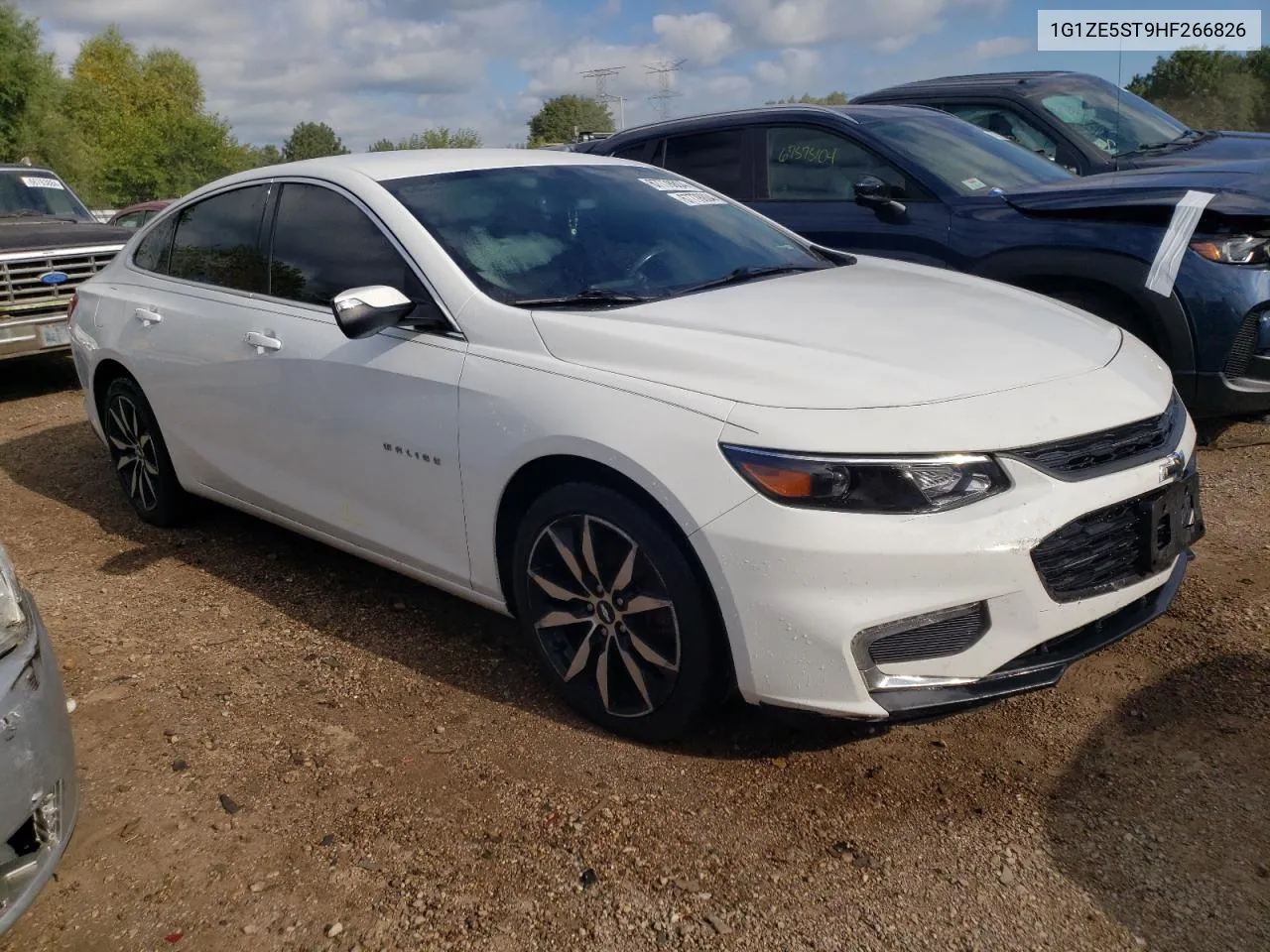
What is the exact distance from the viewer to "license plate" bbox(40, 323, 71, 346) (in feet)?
27.8

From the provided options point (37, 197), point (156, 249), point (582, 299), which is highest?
point (37, 197)

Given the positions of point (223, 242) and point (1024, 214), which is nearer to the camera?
point (223, 242)

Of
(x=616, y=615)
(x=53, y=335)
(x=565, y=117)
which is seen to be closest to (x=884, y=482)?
(x=616, y=615)

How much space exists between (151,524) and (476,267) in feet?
9.01

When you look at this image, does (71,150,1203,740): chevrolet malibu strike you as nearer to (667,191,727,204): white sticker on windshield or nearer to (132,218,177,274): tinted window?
(667,191,727,204): white sticker on windshield

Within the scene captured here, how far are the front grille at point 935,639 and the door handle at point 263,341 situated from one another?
2456 millimetres

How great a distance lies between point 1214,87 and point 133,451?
41.8 metres

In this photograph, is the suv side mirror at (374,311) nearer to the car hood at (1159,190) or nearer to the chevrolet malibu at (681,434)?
the chevrolet malibu at (681,434)

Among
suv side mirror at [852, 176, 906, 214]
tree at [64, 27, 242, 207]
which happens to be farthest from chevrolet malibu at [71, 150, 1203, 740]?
tree at [64, 27, 242, 207]

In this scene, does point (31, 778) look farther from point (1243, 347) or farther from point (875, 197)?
point (1243, 347)

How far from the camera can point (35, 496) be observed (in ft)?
19.9

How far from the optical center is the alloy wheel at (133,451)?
16.8 ft

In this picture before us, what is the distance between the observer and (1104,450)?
281 centimetres

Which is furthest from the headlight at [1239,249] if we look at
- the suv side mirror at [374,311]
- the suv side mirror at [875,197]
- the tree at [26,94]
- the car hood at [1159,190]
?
the tree at [26,94]
